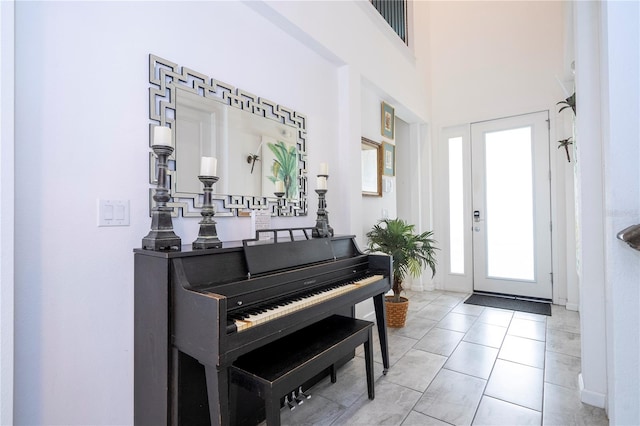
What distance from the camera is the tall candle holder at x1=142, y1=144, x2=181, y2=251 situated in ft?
4.36

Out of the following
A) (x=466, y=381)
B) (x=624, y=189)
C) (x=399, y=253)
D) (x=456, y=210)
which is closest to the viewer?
(x=624, y=189)

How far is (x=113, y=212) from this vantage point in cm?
138

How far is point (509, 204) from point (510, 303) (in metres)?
1.26

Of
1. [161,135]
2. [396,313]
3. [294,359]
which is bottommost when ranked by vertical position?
[396,313]

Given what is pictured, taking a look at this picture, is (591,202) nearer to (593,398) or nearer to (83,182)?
(593,398)

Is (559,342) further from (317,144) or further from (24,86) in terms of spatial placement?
(24,86)

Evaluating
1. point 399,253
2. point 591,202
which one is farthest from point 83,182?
point 591,202

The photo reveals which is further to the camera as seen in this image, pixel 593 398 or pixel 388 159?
pixel 388 159

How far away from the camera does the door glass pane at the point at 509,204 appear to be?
3.91m

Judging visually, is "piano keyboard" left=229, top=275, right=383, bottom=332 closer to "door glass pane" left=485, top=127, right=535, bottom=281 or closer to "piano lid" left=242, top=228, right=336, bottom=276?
"piano lid" left=242, top=228, right=336, bottom=276

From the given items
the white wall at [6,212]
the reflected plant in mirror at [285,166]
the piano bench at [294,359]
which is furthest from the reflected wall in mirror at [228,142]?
the piano bench at [294,359]

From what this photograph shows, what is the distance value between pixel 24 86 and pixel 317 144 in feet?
5.95

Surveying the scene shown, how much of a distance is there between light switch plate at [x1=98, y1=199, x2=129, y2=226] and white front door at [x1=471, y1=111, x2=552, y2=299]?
4.16 m

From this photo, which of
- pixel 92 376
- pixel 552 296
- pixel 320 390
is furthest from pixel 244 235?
pixel 552 296
